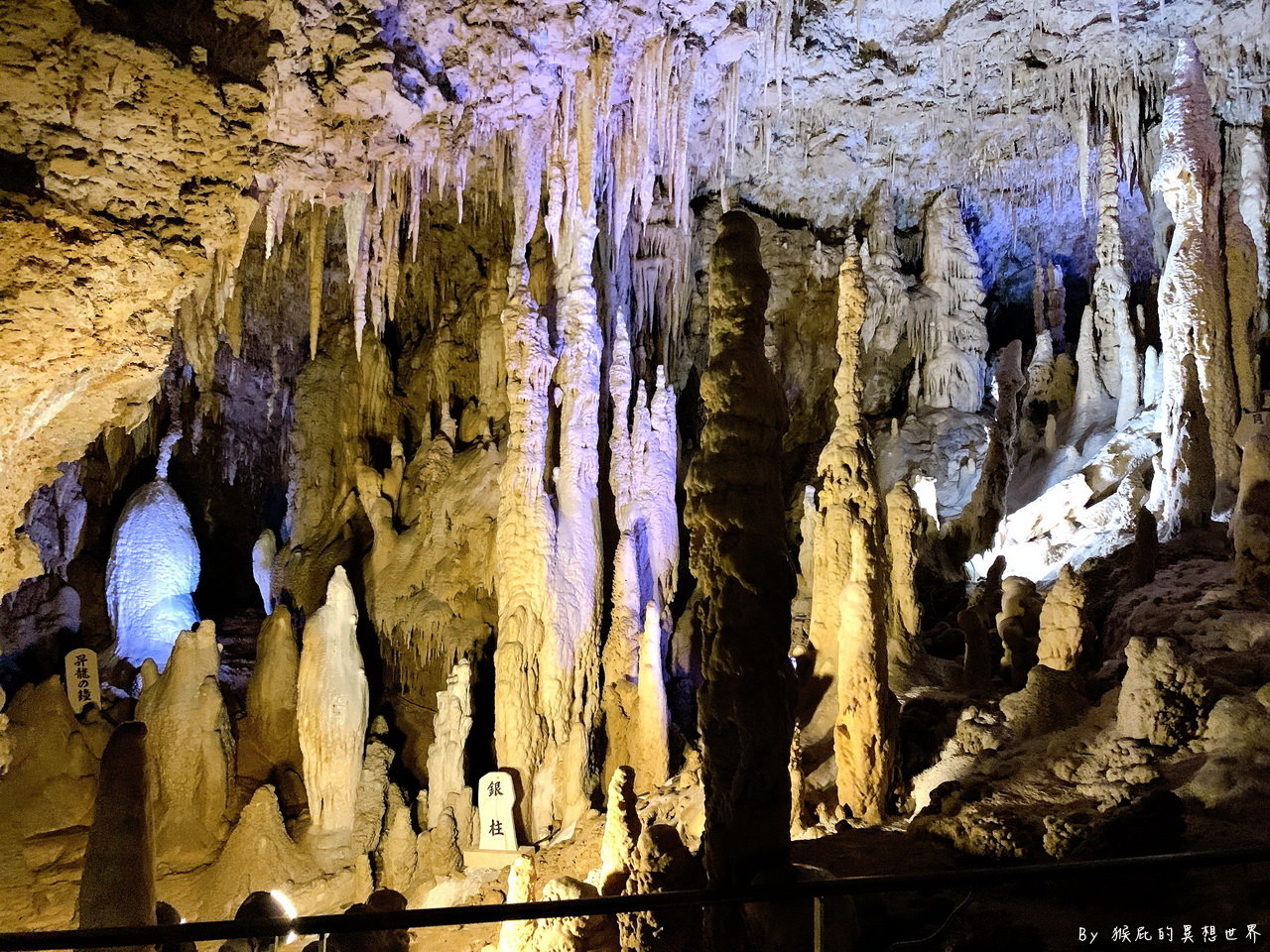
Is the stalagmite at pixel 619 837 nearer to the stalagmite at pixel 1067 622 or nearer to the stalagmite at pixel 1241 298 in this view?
the stalagmite at pixel 1067 622

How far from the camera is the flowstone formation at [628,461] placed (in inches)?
177

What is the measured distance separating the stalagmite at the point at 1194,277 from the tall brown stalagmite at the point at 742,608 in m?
7.76

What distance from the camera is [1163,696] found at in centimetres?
521

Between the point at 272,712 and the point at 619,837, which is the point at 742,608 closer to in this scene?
the point at 619,837

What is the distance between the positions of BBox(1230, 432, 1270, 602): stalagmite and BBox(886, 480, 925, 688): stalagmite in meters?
2.48

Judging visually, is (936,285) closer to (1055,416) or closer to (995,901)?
(1055,416)

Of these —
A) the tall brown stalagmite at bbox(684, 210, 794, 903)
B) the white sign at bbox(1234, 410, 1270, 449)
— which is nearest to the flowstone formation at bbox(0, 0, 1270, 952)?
the tall brown stalagmite at bbox(684, 210, 794, 903)

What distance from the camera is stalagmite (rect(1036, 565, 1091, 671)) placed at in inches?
267

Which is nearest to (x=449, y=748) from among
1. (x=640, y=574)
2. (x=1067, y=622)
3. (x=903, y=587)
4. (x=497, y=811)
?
(x=497, y=811)

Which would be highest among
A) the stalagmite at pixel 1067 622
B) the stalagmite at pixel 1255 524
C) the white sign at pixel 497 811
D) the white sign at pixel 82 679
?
the stalagmite at pixel 1255 524

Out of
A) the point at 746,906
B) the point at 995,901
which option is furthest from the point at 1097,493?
the point at 746,906

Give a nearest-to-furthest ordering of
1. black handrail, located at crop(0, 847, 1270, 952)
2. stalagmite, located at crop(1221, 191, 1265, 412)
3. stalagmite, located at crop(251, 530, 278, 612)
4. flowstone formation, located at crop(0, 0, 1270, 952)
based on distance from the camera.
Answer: black handrail, located at crop(0, 847, 1270, 952), flowstone formation, located at crop(0, 0, 1270, 952), stalagmite, located at crop(1221, 191, 1265, 412), stalagmite, located at crop(251, 530, 278, 612)

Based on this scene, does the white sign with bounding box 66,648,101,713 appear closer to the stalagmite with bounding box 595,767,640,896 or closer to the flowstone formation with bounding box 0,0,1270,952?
the flowstone formation with bounding box 0,0,1270,952

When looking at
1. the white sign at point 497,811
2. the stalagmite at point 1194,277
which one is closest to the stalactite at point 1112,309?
the stalagmite at point 1194,277
